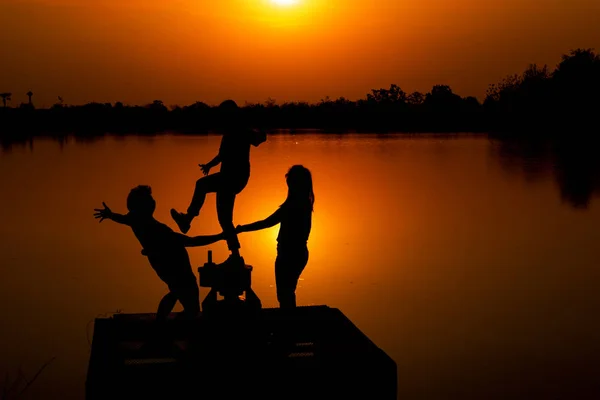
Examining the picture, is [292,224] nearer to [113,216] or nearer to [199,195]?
[199,195]

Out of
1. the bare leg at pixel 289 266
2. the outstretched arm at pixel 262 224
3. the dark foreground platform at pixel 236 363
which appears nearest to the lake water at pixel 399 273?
the bare leg at pixel 289 266

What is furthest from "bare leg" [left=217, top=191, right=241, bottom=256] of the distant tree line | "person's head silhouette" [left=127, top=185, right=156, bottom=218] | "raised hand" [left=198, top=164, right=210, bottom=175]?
the distant tree line

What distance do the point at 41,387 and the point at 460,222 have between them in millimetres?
17287

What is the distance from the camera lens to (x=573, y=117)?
8394 cm

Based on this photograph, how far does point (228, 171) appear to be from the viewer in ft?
24.5

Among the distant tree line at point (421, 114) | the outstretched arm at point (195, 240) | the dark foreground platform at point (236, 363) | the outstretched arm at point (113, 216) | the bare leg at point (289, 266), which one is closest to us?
the dark foreground platform at point (236, 363)

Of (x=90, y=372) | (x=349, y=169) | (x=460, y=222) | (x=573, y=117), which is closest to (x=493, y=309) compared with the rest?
(x=90, y=372)

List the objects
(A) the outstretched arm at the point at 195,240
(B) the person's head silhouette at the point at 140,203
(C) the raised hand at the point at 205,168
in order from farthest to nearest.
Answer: (C) the raised hand at the point at 205,168 → (A) the outstretched arm at the point at 195,240 → (B) the person's head silhouette at the point at 140,203

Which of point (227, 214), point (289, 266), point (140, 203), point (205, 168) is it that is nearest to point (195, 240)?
point (227, 214)

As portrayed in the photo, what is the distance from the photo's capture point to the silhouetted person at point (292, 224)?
8.07 m

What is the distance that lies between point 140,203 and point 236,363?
5.28 ft

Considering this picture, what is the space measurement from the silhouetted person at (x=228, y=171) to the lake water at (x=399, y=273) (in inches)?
144

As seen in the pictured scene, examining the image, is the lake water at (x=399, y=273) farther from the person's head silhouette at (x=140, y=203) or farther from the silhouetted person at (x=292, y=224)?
the person's head silhouette at (x=140, y=203)

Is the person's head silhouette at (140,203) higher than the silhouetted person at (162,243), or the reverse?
the person's head silhouette at (140,203)
